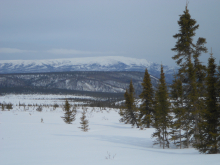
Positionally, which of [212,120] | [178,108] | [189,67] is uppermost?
[189,67]

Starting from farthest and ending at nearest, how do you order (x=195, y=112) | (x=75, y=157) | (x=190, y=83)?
(x=190, y=83) → (x=195, y=112) → (x=75, y=157)

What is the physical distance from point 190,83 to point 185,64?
1776 mm

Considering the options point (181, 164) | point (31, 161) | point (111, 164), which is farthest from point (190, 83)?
point (31, 161)

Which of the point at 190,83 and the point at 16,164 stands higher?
the point at 190,83

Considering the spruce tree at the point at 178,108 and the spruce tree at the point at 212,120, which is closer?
the spruce tree at the point at 212,120

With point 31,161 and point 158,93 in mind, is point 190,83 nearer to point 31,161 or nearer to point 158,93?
point 158,93

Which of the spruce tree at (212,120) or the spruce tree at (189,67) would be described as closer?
the spruce tree at (212,120)

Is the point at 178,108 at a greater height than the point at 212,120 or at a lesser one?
greater

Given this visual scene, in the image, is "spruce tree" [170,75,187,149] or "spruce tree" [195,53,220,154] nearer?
"spruce tree" [195,53,220,154]

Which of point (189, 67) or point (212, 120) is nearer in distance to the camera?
point (212, 120)

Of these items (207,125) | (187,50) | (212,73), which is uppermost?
(187,50)

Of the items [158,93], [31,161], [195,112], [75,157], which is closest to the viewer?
[31,161]

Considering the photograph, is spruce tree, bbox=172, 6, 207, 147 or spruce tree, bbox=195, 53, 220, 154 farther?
spruce tree, bbox=172, 6, 207, 147

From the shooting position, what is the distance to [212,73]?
1134 cm
